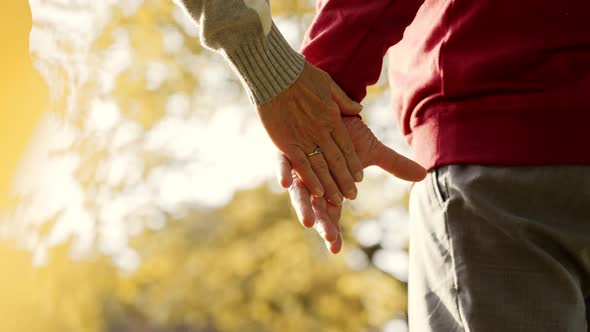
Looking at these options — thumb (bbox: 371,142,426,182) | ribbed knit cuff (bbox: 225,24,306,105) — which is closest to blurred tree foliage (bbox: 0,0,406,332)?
thumb (bbox: 371,142,426,182)

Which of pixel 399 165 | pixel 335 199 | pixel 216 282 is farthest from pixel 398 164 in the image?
pixel 216 282

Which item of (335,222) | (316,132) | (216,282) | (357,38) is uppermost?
(357,38)

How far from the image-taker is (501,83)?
1.29m

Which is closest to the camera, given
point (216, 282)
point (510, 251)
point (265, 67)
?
point (510, 251)

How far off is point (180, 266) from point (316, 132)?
3697 mm

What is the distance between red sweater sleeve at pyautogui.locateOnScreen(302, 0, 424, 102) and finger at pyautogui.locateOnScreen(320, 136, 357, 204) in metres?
0.10

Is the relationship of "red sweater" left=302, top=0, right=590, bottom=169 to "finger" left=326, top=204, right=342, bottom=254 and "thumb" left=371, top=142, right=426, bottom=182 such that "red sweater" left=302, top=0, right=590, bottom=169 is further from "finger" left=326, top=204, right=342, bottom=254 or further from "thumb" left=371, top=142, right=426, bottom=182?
"finger" left=326, top=204, right=342, bottom=254

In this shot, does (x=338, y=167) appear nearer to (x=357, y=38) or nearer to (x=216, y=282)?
(x=357, y=38)

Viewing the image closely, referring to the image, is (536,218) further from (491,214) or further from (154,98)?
(154,98)

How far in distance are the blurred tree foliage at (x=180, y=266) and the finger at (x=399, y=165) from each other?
3270 millimetres

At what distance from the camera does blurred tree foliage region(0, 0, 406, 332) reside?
4812 millimetres

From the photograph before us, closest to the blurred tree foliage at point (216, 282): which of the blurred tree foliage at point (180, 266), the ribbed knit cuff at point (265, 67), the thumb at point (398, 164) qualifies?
the blurred tree foliage at point (180, 266)

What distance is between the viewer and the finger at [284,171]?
4.53 ft

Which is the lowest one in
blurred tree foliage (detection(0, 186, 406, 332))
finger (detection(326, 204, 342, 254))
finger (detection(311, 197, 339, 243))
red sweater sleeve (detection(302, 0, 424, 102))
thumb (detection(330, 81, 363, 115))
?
blurred tree foliage (detection(0, 186, 406, 332))
